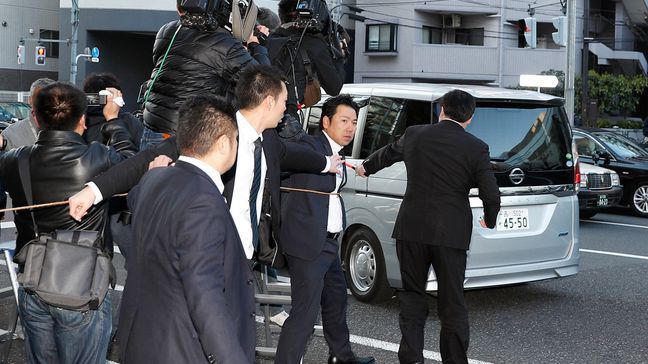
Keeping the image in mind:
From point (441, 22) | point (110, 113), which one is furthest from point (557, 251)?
point (441, 22)

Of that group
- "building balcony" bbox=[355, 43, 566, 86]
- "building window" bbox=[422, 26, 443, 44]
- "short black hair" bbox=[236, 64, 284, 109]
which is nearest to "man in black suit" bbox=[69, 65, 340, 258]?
"short black hair" bbox=[236, 64, 284, 109]

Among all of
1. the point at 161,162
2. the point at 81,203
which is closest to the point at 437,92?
the point at 161,162

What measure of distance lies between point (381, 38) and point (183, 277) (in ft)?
134

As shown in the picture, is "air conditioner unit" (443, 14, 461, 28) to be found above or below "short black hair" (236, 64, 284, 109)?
above

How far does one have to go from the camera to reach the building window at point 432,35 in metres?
42.6

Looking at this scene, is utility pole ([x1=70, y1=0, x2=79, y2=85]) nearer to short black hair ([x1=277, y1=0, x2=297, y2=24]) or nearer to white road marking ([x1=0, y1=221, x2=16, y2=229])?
white road marking ([x1=0, y1=221, x2=16, y2=229])

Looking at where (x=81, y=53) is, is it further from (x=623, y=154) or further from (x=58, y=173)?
(x=58, y=173)

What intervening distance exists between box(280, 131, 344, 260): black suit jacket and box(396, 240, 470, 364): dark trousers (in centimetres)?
67

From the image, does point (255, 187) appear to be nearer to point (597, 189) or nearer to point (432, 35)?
point (597, 189)

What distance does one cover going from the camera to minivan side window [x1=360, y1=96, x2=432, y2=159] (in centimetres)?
724

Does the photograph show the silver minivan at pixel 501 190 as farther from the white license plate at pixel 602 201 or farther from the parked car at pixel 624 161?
the parked car at pixel 624 161

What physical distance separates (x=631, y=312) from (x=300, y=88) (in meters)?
4.17

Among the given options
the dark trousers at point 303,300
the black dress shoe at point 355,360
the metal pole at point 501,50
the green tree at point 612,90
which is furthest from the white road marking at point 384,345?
the metal pole at point 501,50

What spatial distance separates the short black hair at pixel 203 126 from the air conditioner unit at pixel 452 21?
40965 mm
